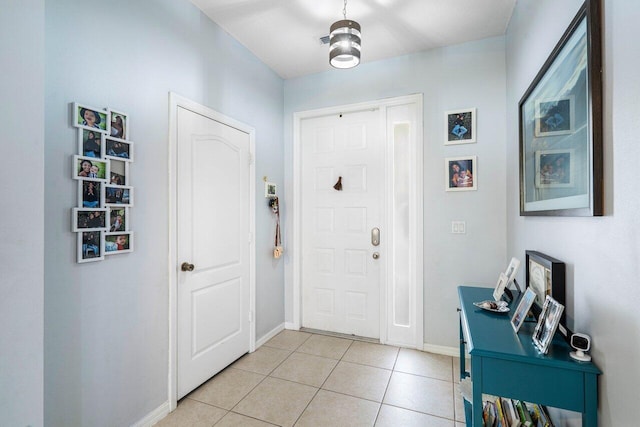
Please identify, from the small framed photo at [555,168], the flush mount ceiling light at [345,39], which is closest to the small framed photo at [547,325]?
the small framed photo at [555,168]

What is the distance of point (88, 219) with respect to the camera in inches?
60.1

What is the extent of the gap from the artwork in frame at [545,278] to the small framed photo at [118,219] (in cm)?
213

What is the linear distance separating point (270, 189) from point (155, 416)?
2.01m

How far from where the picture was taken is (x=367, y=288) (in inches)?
121

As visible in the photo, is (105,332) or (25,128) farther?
(105,332)

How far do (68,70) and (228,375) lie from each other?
7.38 ft

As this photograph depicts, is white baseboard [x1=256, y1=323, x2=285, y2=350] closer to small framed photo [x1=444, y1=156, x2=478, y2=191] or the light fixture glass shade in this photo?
small framed photo [x1=444, y1=156, x2=478, y2=191]

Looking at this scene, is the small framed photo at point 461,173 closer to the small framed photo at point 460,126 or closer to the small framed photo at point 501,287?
the small framed photo at point 460,126

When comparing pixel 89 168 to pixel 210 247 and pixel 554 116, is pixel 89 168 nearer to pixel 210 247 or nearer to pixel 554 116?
pixel 210 247

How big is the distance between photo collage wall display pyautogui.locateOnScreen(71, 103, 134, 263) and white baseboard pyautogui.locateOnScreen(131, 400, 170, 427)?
1025mm

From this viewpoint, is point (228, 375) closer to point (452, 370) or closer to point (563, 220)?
point (452, 370)

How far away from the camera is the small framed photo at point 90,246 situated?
4.90 ft

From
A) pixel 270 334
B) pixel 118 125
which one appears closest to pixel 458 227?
pixel 270 334

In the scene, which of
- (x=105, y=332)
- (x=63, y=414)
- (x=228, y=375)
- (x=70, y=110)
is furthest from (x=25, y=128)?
(x=228, y=375)
